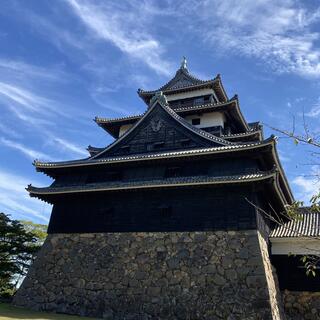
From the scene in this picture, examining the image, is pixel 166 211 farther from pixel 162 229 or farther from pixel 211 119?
pixel 211 119

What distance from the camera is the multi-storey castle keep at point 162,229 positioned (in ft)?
48.4

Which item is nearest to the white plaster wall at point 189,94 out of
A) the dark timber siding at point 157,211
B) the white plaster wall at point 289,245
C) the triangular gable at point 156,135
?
the triangular gable at point 156,135

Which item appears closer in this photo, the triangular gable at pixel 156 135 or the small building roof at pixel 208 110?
the triangular gable at pixel 156 135

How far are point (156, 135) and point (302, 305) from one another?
1118 centimetres

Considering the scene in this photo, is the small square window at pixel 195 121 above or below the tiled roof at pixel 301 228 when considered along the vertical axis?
above

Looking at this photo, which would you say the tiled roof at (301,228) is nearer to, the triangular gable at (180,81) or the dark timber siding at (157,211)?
the dark timber siding at (157,211)

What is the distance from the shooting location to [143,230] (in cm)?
1711

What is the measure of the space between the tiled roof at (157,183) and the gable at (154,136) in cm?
270

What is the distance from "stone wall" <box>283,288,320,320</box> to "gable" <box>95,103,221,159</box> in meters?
8.88

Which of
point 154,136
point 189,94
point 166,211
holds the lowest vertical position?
point 166,211

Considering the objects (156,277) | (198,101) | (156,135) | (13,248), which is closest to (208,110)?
(198,101)

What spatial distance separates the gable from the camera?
19828mm

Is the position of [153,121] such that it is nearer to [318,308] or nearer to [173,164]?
[173,164]

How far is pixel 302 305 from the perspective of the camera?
55.1 feet
